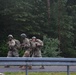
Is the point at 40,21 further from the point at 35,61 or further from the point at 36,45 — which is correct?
the point at 35,61

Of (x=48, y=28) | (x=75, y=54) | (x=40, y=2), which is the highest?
(x=40, y=2)

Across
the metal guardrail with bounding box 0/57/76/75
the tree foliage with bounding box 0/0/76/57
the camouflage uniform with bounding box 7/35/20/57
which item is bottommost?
the metal guardrail with bounding box 0/57/76/75

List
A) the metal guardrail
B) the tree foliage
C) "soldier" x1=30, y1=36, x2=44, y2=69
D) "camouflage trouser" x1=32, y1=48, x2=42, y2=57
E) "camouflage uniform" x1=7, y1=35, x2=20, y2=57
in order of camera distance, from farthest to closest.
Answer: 1. the tree foliage
2. "camouflage uniform" x1=7, y1=35, x2=20, y2=57
3. "camouflage trouser" x1=32, y1=48, x2=42, y2=57
4. "soldier" x1=30, y1=36, x2=44, y2=69
5. the metal guardrail

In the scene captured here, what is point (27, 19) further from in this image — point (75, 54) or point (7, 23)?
point (75, 54)

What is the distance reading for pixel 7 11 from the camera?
24438 mm

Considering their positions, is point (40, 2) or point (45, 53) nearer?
point (45, 53)

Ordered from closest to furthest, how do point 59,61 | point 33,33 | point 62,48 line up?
point 59,61, point 33,33, point 62,48

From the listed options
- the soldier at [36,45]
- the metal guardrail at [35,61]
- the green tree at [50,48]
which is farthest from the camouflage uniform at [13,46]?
the metal guardrail at [35,61]

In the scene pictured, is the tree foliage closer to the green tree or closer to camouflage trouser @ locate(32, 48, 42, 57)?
the green tree

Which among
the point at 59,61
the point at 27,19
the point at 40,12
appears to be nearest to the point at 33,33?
the point at 27,19

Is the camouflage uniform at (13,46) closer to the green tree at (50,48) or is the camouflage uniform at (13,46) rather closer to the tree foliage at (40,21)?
the green tree at (50,48)

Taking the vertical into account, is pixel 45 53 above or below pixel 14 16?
below

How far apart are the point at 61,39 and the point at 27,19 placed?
3.51 meters

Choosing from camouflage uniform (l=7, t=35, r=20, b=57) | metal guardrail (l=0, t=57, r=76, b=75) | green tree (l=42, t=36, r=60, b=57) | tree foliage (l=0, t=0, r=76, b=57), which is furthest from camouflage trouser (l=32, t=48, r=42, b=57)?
tree foliage (l=0, t=0, r=76, b=57)
